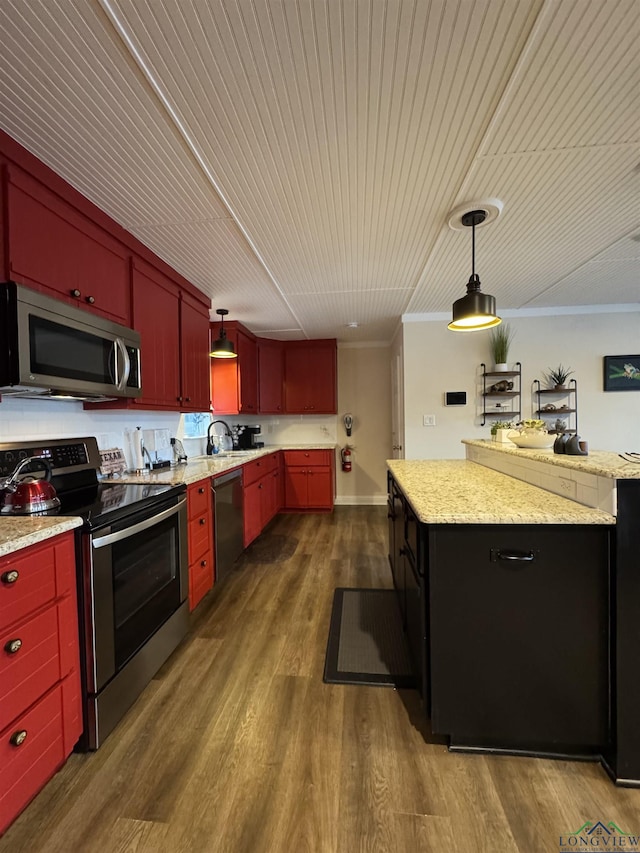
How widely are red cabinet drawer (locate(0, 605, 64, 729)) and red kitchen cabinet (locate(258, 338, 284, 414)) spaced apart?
11.9ft

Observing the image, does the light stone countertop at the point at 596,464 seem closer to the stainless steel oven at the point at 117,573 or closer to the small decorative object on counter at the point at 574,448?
the small decorative object on counter at the point at 574,448

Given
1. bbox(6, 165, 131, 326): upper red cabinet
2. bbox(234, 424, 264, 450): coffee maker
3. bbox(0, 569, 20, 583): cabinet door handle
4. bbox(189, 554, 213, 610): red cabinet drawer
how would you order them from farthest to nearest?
bbox(234, 424, 264, 450): coffee maker → bbox(189, 554, 213, 610): red cabinet drawer → bbox(6, 165, 131, 326): upper red cabinet → bbox(0, 569, 20, 583): cabinet door handle

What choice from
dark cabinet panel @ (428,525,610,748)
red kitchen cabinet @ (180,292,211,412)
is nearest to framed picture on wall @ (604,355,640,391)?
dark cabinet panel @ (428,525,610,748)

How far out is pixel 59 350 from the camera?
61.0 inches

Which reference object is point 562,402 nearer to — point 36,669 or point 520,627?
point 520,627

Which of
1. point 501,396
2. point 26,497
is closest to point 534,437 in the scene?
point 501,396

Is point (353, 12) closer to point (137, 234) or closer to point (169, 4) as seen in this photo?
point (169, 4)

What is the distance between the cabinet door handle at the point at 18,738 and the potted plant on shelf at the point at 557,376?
452 centimetres

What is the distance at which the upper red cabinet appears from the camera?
1457 millimetres

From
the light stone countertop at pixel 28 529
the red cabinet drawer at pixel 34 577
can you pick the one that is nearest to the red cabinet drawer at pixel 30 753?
the red cabinet drawer at pixel 34 577

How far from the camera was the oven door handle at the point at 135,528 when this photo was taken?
1363mm

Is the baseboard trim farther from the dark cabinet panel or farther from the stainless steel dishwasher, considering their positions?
the dark cabinet panel

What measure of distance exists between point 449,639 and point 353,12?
203 cm

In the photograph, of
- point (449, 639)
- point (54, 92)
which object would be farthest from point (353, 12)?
point (449, 639)
